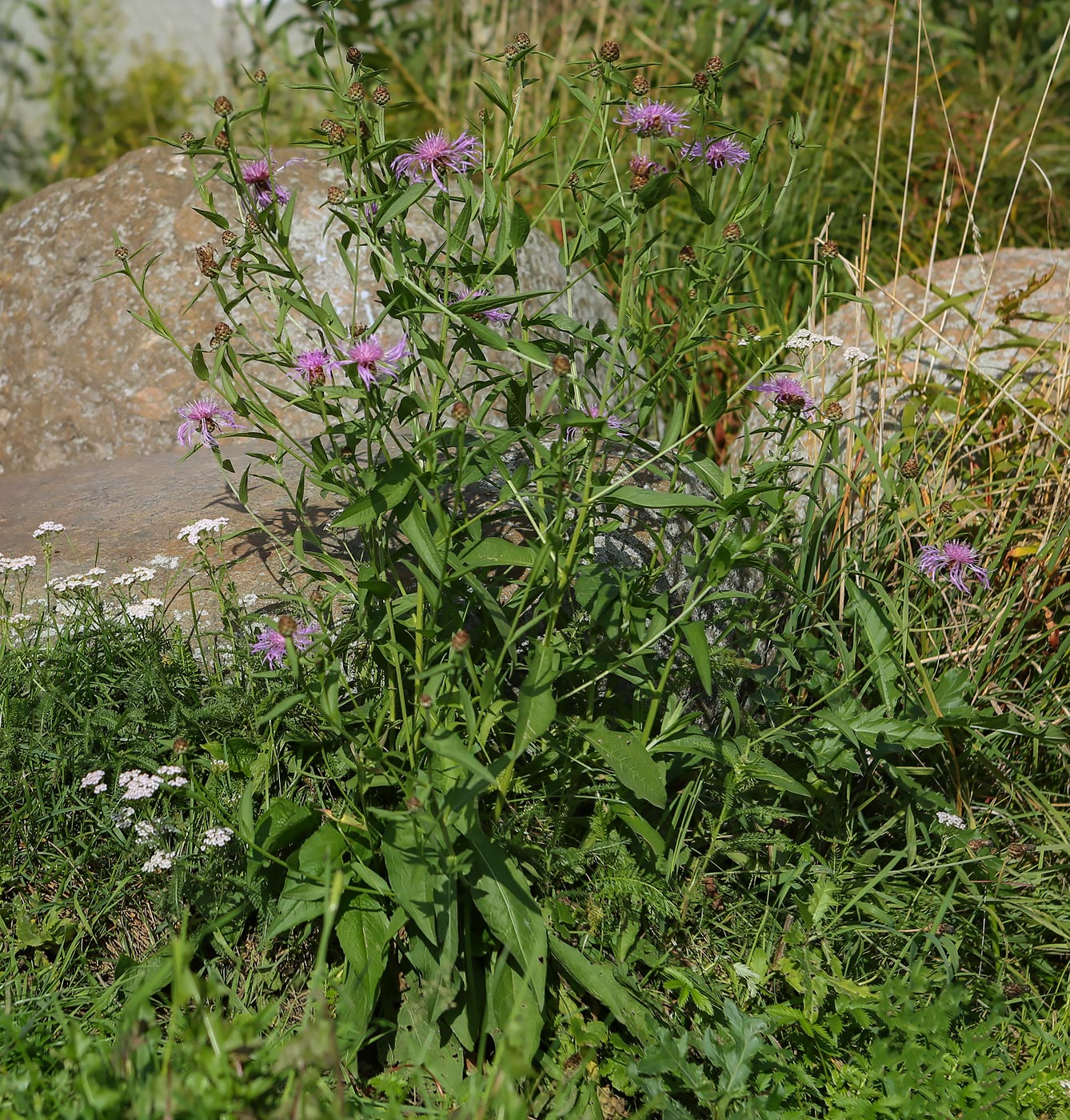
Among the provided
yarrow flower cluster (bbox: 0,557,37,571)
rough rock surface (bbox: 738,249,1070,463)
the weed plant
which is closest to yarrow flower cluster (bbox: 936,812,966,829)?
the weed plant

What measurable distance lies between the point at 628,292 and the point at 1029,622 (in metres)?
1.55

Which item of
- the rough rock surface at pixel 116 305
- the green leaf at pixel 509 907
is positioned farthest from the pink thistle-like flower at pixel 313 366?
the rough rock surface at pixel 116 305

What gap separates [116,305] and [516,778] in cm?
243

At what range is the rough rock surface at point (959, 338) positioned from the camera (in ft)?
9.55

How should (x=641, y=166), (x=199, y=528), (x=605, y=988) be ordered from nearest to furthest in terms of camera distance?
(x=641, y=166), (x=605, y=988), (x=199, y=528)

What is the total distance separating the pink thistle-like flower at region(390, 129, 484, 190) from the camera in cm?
198

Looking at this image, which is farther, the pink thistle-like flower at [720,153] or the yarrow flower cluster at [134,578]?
the yarrow flower cluster at [134,578]

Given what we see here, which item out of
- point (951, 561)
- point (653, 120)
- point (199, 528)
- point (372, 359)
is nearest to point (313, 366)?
point (372, 359)

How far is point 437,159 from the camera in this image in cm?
199

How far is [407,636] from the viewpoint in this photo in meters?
2.10

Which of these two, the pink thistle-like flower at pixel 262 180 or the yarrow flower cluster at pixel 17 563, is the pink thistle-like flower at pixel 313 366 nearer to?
the pink thistle-like flower at pixel 262 180

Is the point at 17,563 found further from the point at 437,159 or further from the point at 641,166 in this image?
the point at 641,166

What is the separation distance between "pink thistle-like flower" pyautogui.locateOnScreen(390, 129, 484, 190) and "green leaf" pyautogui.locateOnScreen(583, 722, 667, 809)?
1038 millimetres

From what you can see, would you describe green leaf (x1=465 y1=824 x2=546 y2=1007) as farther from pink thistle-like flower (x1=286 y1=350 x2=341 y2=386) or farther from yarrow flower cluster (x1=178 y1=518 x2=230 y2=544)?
yarrow flower cluster (x1=178 y1=518 x2=230 y2=544)
